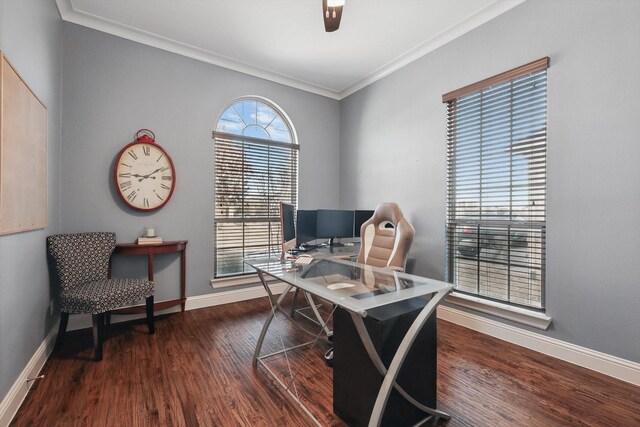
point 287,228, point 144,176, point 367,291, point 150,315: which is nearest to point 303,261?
point 287,228

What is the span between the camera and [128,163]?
302cm

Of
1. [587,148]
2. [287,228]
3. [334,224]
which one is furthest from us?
[334,224]

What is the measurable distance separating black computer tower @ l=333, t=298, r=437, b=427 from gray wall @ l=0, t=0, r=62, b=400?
1812mm

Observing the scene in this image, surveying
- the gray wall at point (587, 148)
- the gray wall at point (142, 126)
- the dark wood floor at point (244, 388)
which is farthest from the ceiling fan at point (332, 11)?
the dark wood floor at point (244, 388)

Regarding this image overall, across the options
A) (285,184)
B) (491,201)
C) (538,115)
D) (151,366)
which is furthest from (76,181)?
(538,115)

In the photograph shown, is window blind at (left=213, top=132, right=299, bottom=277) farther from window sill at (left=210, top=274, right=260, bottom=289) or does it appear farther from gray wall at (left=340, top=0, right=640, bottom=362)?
gray wall at (left=340, top=0, right=640, bottom=362)

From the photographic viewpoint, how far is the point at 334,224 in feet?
12.0

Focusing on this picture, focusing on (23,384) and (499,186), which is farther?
(499,186)

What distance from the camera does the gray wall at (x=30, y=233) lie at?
1.61 metres

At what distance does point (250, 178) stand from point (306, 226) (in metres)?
1.13

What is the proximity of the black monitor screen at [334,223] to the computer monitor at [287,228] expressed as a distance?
28.0 inches

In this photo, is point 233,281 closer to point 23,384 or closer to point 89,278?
point 89,278

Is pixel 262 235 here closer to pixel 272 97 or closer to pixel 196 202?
pixel 196 202

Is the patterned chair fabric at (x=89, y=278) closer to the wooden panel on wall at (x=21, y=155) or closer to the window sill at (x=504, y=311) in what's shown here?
the wooden panel on wall at (x=21, y=155)
